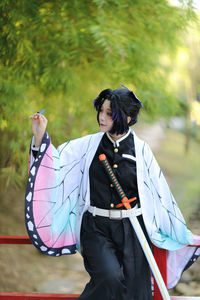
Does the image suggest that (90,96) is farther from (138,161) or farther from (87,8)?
(138,161)

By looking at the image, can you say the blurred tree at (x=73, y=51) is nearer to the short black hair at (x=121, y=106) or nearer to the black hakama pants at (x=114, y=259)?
the short black hair at (x=121, y=106)

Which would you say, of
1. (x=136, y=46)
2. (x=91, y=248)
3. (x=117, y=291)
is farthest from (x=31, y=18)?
(x=117, y=291)

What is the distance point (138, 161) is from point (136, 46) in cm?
157

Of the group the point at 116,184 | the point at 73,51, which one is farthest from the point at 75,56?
the point at 116,184

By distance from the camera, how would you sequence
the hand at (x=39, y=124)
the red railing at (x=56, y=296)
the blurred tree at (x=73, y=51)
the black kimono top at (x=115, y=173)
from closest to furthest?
the hand at (x=39, y=124) → the black kimono top at (x=115, y=173) → the red railing at (x=56, y=296) → the blurred tree at (x=73, y=51)

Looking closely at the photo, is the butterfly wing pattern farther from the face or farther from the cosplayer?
the face

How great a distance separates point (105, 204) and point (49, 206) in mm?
291

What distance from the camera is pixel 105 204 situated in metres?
1.92

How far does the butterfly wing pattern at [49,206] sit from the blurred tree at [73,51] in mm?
1199

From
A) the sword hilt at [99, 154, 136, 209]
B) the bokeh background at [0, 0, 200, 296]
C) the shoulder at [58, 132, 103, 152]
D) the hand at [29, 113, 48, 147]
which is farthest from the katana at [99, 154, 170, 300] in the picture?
the bokeh background at [0, 0, 200, 296]

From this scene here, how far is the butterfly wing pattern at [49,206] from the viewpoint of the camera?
1.85m

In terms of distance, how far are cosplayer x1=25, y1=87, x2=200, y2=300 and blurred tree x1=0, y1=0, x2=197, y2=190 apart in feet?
3.72

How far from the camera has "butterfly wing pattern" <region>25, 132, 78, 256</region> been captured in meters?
1.85

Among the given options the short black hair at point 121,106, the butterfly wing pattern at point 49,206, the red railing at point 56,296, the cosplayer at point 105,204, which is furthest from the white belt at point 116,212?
the short black hair at point 121,106
